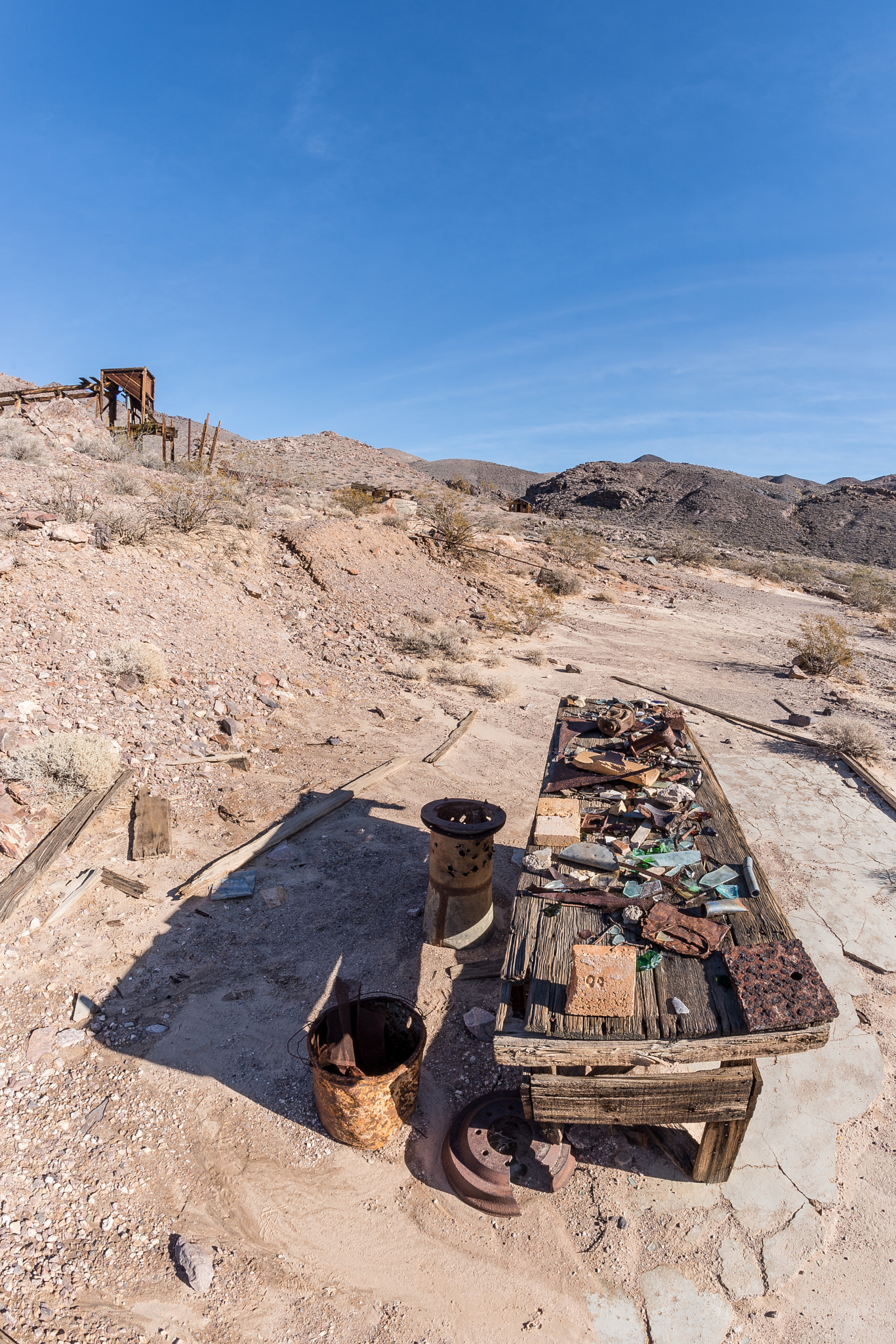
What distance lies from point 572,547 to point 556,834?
18.4 m

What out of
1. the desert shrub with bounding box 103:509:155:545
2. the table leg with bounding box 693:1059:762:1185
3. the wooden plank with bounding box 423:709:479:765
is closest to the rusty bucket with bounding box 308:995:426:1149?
the table leg with bounding box 693:1059:762:1185

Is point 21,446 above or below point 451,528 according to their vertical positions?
above

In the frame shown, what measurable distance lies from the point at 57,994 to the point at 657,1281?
3.58m

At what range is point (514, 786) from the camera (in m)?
7.15

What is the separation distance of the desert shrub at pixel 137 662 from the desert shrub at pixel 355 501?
8.98 metres

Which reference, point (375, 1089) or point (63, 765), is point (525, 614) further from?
point (375, 1089)

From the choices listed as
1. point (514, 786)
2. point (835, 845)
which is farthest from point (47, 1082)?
point (835, 845)

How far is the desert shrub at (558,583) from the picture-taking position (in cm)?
1659

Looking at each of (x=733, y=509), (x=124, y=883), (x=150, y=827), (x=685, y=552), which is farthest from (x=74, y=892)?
(x=733, y=509)

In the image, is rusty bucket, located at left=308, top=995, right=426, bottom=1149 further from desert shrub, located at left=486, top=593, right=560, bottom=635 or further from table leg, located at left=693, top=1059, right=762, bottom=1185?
desert shrub, located at left=486, top=593, right=560, bottom=635

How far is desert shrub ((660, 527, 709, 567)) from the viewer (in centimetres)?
2427

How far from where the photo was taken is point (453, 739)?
822cm

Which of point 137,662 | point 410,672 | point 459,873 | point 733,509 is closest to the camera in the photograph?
point 459,873

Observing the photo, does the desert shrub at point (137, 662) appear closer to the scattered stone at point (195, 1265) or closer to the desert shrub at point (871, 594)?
the scattered stone at point (195, 1265)
